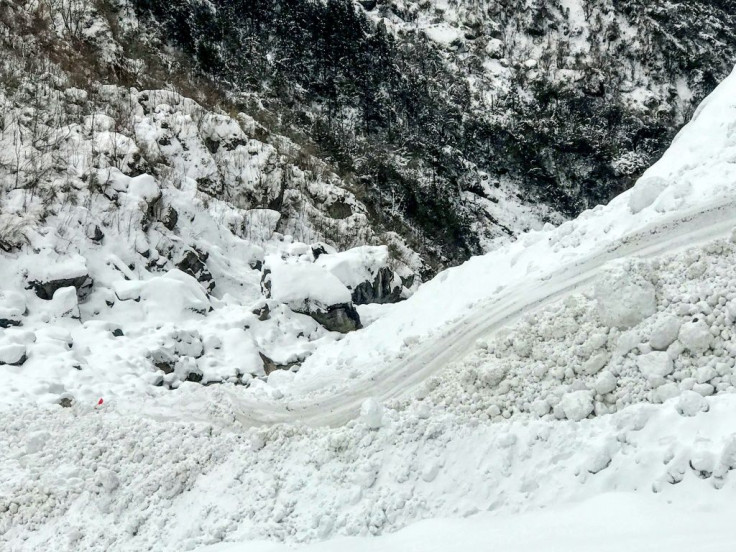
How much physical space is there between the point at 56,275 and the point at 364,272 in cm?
563

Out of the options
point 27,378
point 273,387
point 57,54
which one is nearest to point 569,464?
point 273,387

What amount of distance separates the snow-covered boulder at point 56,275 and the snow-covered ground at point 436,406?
4 cm

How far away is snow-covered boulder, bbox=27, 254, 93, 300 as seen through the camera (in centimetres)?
896

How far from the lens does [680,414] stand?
4039 millimetres

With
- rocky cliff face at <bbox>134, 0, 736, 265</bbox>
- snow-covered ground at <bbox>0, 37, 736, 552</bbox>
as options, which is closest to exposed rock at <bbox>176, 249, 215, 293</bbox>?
snow-covered ground at <bbox>0, 37, 736, 552</bbox>

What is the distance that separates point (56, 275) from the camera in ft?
29.7

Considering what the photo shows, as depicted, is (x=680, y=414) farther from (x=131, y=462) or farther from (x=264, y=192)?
(x=264, y=192)

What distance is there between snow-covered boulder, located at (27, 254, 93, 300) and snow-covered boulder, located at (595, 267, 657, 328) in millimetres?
7931

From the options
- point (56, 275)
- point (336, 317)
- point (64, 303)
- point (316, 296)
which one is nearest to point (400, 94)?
point (316, 296)

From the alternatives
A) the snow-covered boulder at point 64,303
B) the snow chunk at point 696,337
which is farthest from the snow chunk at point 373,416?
the snow-covered boulder at point 64,303

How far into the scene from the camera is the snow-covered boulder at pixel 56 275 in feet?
29.4

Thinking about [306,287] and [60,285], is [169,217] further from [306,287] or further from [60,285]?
[306,287]

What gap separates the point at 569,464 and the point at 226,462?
337 cm

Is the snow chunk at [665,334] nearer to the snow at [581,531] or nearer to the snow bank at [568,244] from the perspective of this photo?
the snow at [581,531]
